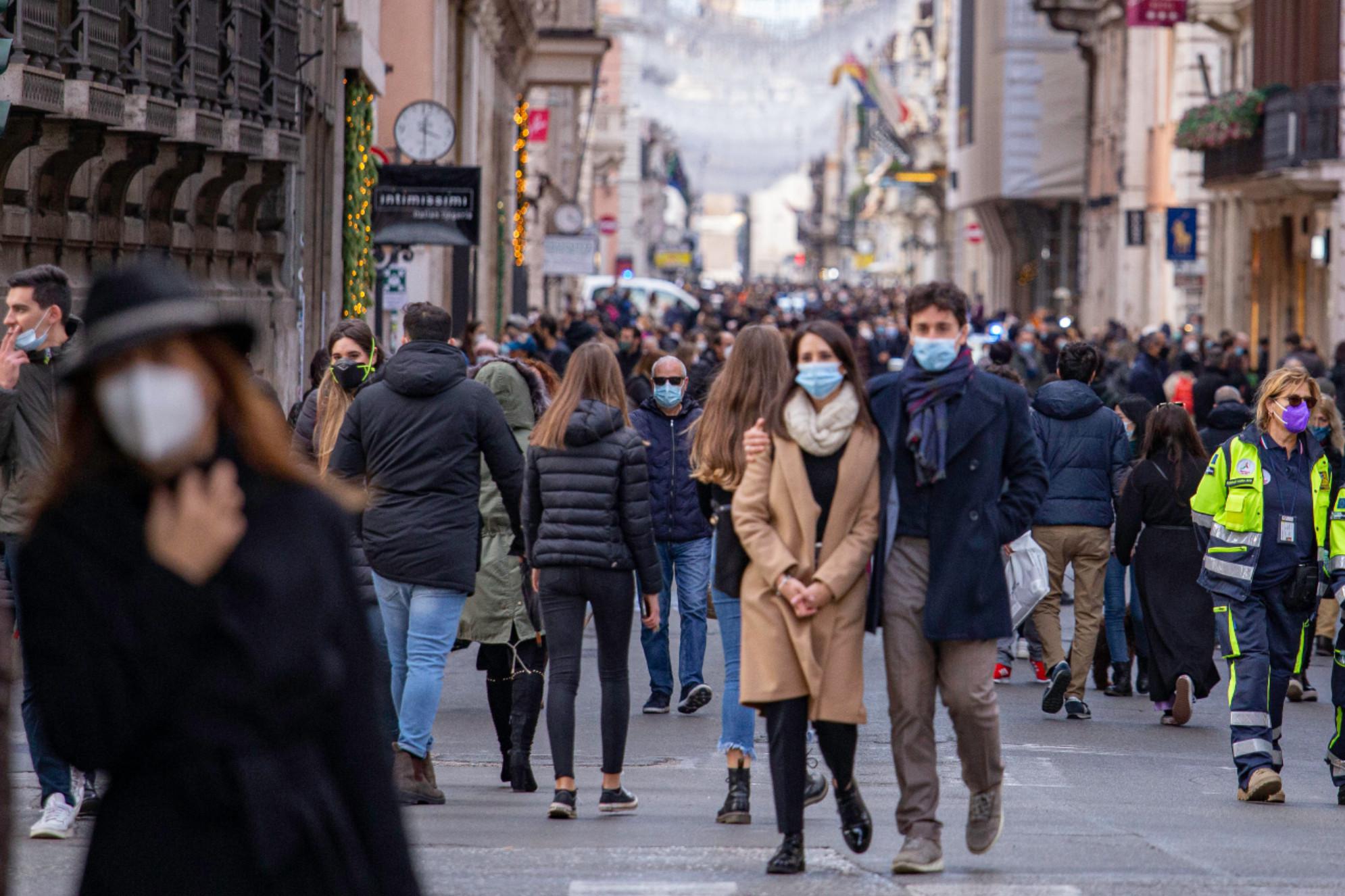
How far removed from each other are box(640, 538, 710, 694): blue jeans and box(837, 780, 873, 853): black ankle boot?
4.36 metres

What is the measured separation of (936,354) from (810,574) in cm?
79

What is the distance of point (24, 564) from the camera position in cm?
320

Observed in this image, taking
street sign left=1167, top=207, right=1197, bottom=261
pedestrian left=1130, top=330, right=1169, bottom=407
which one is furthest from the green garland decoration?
street sign left=1167, top=207, right=1197, bottom=261

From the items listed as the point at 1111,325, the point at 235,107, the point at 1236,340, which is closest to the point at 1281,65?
the point at 1111,325

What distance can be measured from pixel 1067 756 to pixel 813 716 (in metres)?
3.54

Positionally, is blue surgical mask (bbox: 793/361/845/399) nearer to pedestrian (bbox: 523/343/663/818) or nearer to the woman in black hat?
pedestrian (bbox: 523/343/663/818)

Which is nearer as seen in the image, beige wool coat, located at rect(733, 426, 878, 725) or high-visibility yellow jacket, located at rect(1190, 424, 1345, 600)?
beige wool coat, located at rect(733, 426, 878, 725)

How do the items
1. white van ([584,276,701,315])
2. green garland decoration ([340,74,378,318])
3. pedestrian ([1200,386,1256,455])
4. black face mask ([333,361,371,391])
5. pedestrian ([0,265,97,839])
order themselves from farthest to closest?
white van ([584,276,701,315])
green garland decoration ([340,74,378,318])
pedestrian ([1200,386,1256,455])
black face mask ([333,361,371,391])
pedestrian ([0,265,97,839])

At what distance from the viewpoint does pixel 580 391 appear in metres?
8.32

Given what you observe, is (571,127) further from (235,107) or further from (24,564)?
(24,564)

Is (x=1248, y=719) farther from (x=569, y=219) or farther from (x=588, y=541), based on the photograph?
(x=569, y=219)

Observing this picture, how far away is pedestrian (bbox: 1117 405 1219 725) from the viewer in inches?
440

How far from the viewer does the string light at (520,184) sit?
144 feet

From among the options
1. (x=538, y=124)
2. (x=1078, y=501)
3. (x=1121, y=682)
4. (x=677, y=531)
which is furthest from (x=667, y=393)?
(x=538, y=124)
